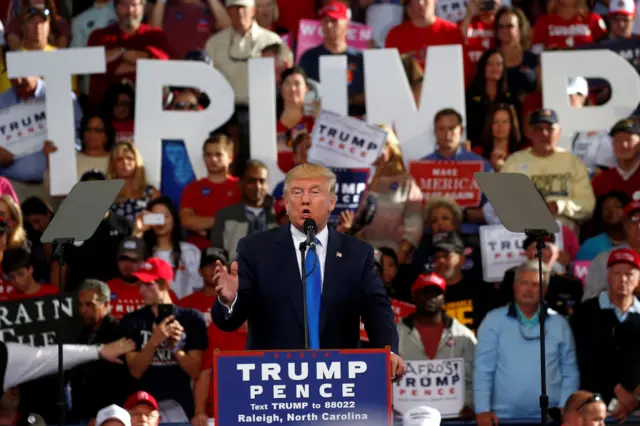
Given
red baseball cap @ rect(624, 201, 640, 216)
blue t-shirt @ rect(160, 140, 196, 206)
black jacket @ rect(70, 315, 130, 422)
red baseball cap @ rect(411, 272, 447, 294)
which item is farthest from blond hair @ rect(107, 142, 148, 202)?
red baseball cap @ rect(624, 201, 640, 216)

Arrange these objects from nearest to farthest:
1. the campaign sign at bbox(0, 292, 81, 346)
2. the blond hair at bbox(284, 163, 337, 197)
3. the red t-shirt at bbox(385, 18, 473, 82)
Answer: the blond hair at bbox(284, 163, 337, 197) < the campaign sign at bbox(0, 292, 81, 346) < the red t-shirt at bbox(385, 18, 473, 82)

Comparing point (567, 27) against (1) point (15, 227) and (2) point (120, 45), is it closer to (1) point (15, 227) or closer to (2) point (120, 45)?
Result: (2) point (120, 45)

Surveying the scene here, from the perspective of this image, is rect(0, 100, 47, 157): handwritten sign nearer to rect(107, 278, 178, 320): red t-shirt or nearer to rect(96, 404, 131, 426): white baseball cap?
rect(107, 278, 178, 320): red t-shirt

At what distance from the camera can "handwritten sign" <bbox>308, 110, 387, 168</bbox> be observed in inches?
459

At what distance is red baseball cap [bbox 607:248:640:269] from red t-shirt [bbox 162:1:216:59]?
17.1 ft

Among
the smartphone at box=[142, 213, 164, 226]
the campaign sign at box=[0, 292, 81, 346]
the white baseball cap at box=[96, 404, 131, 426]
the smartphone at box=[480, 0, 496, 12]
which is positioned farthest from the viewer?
the smartphone at box=[480, 0, 496, 12]

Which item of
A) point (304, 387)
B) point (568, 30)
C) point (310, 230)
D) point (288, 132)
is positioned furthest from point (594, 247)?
point (304, 387)

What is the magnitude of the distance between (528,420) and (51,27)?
6.29 m

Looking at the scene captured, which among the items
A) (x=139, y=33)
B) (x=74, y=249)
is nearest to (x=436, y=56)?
(x=139, y=33)

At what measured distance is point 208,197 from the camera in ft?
39.3

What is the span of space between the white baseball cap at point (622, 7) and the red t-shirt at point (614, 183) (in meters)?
1.93

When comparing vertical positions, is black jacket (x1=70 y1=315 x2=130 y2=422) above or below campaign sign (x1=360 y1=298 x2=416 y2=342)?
below

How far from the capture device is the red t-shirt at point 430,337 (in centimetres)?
1011

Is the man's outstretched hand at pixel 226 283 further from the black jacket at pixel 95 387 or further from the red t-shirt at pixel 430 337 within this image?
the red t-shirt at pixel 430 337
